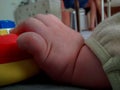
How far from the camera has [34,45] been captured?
0.36 metres

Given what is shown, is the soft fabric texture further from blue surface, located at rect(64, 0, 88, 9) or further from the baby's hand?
blue surface, located at rect(64, 0, 88, 9)

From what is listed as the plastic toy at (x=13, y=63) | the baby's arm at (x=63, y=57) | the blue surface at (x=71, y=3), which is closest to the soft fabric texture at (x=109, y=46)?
the baby's arm at (x=63, y=57)

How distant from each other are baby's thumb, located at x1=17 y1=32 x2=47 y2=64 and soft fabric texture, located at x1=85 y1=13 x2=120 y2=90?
9cm

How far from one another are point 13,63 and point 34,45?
59mm

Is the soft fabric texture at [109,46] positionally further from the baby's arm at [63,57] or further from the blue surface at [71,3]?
the blue surface at [71,3]

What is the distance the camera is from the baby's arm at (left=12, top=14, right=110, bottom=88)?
360 mm

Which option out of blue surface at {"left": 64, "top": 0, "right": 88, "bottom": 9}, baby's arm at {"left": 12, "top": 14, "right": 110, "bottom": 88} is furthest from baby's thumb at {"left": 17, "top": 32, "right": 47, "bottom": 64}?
blue surface at {"left": 64, "top": 0, "right": 88, "bottom": 9}

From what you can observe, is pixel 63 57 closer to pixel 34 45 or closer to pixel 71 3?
pixel 34 45

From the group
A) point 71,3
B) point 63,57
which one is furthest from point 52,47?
point 71,3

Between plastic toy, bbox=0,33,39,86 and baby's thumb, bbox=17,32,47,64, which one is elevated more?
baby's thumb, bbox=17,32,47,64

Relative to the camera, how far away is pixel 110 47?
0.35m

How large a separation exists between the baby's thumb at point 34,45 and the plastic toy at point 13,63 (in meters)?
0.02

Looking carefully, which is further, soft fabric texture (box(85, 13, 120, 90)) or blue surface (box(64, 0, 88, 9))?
blue surface (box(64, 0, 88, 9))

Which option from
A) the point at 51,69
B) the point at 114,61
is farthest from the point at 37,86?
the point at 114,61
